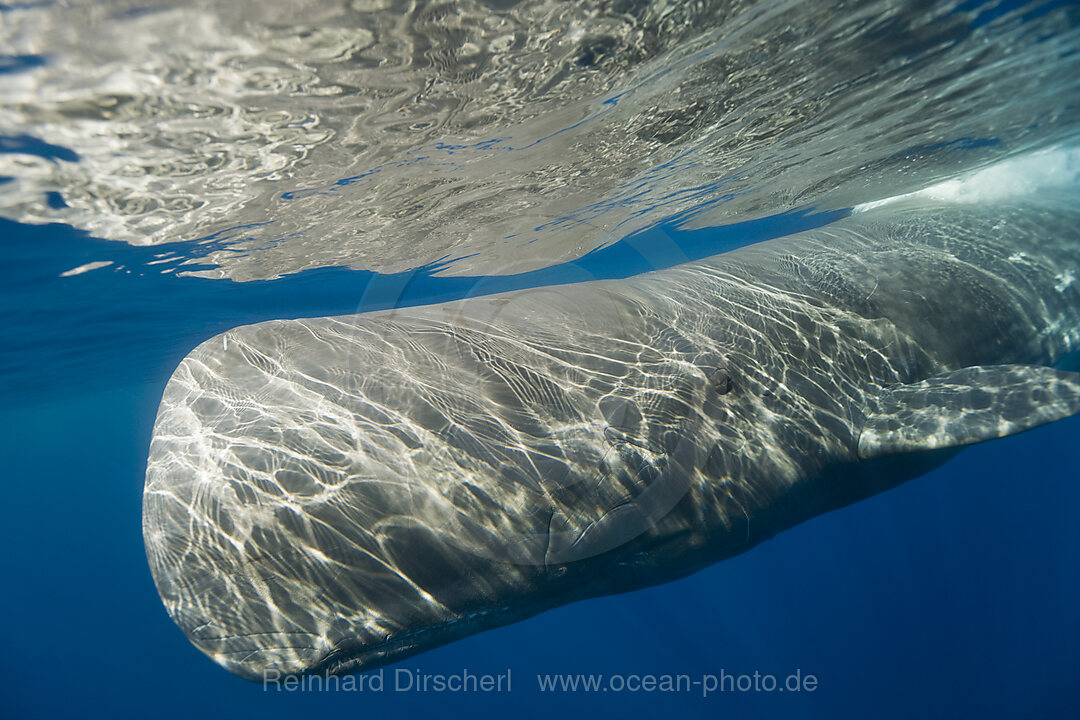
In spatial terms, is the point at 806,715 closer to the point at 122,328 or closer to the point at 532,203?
the point at 532,203

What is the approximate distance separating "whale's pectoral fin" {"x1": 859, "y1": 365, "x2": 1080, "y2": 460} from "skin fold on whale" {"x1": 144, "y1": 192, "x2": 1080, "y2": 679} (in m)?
0.02

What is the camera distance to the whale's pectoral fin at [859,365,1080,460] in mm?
3658

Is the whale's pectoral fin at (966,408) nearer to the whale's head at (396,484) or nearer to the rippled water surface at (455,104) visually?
the whale's head at (396,484)

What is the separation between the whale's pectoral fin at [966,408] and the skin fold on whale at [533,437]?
2 cm

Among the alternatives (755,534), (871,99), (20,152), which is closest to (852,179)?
(871,99)

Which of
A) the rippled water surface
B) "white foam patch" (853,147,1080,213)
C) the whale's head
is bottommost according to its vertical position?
"white foam patch" (853,147,1080,213)

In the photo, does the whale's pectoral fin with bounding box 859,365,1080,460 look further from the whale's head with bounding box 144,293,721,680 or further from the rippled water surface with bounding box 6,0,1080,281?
the rippled water surface with bounding box 6,0,1080,281

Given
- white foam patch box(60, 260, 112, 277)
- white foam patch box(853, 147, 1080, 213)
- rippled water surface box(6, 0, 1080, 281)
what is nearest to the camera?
rippled water surface box(6, 0, 1080, 281)

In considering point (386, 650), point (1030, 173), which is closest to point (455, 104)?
point (386, 650)

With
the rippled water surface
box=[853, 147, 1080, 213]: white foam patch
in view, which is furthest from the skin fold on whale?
A: box=[853, 147, 1080, 213]: white foam patch

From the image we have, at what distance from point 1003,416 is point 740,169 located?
949 centimetres

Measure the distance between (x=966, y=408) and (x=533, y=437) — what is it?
10.6 feet

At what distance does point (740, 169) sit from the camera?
11875mm

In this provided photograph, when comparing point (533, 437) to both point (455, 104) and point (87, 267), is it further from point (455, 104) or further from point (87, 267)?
point (87, 267)
